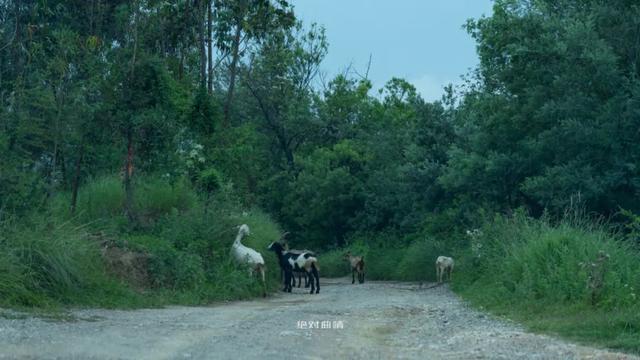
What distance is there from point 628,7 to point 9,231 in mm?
17037

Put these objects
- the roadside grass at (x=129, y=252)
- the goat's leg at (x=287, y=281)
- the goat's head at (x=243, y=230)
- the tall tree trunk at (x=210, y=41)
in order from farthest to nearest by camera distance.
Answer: the tall tree trunk at (x=210, y=41) → the goat's leg at (x=287, y=281) → the goat's head at (x=243, y=230) → the roadside grass at (x=129, y=252)

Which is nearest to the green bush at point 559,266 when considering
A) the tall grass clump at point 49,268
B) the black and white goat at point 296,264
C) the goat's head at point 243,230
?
the black and white goat at point 296,264

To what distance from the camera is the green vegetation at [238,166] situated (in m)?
17.1

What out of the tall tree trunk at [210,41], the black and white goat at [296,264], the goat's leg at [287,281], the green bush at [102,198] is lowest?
the goat's leg at [287,281]

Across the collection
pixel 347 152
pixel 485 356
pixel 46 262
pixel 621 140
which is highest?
pixel 347 152

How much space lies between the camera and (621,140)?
74.2 ft

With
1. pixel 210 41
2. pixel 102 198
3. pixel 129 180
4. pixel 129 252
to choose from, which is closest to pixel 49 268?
pixel 129 252

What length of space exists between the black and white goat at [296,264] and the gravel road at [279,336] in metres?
8.22

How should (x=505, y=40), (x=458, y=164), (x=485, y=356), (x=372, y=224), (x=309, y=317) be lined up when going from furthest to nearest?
(x=372, y=224) → (x=458, y=164) → (x=505, y=40) → (x=309, y=317) → (x=485, y=356)

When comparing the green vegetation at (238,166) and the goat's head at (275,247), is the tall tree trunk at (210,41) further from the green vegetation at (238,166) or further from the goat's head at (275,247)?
the goat's head at (275,247)

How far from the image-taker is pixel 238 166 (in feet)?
98.3

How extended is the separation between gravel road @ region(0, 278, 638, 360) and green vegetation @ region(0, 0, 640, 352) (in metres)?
1.15

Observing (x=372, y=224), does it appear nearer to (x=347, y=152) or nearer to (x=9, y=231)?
(x=347, y=152)

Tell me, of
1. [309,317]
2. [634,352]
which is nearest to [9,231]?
[309,317]
